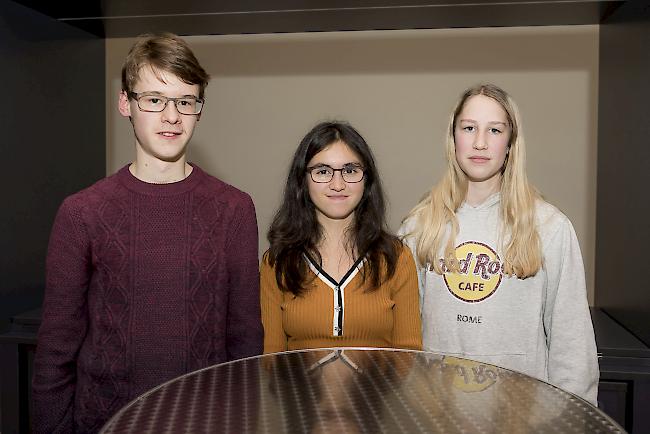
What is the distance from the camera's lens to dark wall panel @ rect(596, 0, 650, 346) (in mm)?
2443

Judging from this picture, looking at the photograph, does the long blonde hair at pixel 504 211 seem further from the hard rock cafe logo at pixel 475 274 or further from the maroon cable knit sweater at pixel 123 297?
the maroon cable knit sweater at pixel 123 297

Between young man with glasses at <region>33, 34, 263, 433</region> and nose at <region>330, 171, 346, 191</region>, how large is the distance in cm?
45

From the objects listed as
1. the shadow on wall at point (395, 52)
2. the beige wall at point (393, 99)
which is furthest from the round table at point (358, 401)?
the shadow on wall at point (395, 52)

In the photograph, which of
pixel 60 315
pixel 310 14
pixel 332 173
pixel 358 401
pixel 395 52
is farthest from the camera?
pixel 395 52

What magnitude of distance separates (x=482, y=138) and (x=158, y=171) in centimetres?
97

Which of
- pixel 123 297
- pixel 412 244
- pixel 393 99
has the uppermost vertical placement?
pixel 393 99

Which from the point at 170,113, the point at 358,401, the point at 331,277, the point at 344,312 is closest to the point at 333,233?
the point at 331,277

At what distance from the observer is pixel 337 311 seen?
1.95 metres

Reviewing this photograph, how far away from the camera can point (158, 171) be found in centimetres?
→ 166

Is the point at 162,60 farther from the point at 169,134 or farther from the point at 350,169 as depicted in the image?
the point at 350,169

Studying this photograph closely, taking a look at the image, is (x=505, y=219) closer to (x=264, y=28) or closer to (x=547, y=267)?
(x=547, y=267)

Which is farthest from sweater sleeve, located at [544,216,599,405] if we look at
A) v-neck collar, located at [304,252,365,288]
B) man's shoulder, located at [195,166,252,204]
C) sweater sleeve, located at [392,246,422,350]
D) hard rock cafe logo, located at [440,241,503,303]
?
man's shoulder, located at [195,166,252,204]

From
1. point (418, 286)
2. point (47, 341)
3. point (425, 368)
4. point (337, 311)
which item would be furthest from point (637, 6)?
point (47, 341)

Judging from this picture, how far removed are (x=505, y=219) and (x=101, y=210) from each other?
119cm
